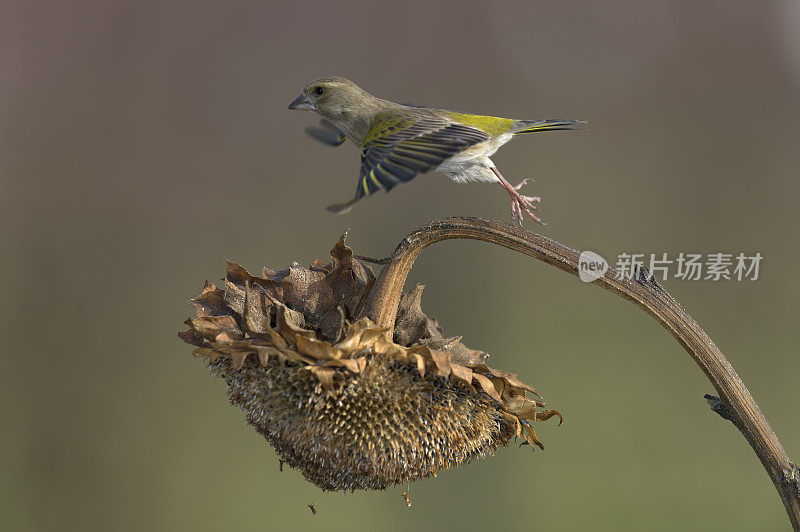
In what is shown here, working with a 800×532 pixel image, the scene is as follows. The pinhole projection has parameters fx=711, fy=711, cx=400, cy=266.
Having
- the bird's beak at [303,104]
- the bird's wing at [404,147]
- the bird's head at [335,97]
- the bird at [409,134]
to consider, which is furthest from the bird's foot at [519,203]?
the bird's beak at [303,104]

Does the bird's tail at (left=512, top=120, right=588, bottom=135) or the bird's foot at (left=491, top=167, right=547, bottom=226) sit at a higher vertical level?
the bird's tail at (left=512, top=120, right=588, bottom=135)

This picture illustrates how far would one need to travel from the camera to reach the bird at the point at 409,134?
132 centimetres

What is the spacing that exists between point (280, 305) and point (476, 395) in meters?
0.38

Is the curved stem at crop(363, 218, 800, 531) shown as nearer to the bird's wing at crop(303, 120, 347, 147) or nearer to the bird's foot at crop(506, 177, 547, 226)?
the bird's foot at crop(506, 177, 547, 226)

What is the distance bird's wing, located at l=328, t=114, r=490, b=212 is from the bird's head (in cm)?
8

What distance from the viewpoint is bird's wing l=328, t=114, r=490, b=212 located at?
1.22 m

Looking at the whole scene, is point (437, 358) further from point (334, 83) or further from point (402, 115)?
point (334, 83)

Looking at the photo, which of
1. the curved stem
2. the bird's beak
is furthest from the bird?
the curved stem

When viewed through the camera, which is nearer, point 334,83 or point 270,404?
point 270,404

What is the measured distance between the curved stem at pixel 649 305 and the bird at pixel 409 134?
133 mm

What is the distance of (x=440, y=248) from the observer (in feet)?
12.1

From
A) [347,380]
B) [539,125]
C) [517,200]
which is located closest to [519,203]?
[517,200]

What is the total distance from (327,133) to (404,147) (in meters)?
0.46

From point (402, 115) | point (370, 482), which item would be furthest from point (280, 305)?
point (402, 115)
